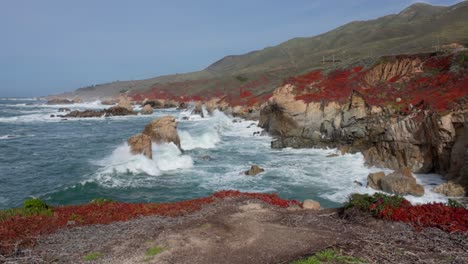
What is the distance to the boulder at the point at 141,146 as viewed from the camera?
31442mm

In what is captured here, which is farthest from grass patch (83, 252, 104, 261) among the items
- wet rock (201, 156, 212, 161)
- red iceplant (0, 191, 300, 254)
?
wet rock (201, 156, 212, 161)

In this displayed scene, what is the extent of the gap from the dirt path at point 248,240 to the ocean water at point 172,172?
29.6 feet

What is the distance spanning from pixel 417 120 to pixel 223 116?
49.8 metres

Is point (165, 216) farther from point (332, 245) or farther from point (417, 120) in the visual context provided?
point (417, 120)

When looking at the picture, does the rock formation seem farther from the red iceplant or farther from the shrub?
the red iceplant

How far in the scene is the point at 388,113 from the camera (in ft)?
109

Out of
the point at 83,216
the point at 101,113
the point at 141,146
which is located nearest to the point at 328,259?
the point at 83,216

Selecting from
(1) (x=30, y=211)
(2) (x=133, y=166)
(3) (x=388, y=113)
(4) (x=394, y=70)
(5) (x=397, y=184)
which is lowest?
(5) (x=397, y=184)

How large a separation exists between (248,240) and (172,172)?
64.4ft

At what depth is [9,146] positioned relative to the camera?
41.9 meters

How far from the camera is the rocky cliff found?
79.9ft

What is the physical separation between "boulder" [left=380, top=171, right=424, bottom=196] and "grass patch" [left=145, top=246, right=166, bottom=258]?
1592 cm

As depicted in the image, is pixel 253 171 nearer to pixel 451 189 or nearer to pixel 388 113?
pixel 451 189

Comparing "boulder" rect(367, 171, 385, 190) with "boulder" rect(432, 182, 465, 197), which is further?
"boulder" rect(367, 171, 385, 190)
